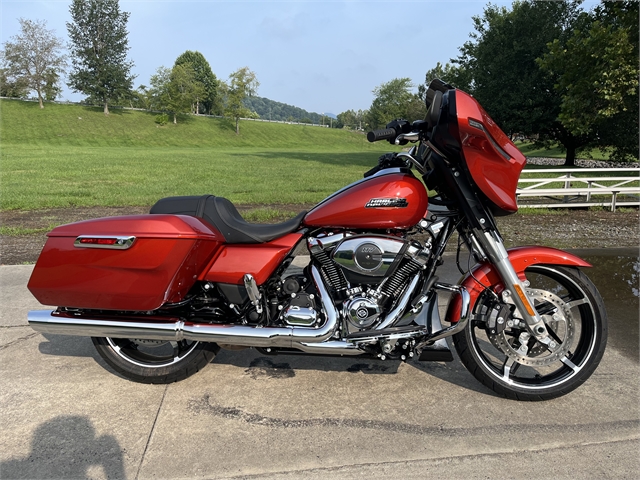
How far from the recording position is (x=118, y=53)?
220 feet

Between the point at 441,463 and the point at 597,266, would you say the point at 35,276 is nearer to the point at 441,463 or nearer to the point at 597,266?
the point at 441,463

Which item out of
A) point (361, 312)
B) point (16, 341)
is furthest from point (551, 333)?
point (16, 341)

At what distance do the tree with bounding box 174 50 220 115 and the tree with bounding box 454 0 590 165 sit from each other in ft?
194

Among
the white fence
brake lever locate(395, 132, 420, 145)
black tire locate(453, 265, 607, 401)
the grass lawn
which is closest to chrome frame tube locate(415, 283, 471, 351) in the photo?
black tire locate(453, 265, 607, 401)

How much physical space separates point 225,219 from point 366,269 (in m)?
0.93

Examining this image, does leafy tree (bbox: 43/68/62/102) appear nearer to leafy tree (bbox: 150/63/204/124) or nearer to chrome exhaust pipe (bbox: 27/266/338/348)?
leafy tree (bbox: 150/63/204/124)

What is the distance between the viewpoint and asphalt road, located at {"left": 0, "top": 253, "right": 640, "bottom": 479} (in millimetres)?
2221

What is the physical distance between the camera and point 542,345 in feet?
9.04

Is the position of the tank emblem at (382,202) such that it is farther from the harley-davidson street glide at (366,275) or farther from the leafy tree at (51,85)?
the leafy tree at (51,85)

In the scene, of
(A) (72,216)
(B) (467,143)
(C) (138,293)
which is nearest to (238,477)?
(C) (138,293)

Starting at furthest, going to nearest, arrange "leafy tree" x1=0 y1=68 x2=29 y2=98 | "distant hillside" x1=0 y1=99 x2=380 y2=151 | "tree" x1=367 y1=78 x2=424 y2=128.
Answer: "tree" x1=367 y1=78 x2=424 y2=128
"leafy tree" x1=0 y1=68 x2=29 y2=98
"distant hillside" x1=0 y1=99 x2=380 y2=151

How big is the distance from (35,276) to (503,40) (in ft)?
106

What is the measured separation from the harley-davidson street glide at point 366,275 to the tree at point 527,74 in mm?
28005

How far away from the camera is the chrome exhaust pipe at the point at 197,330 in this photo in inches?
102
